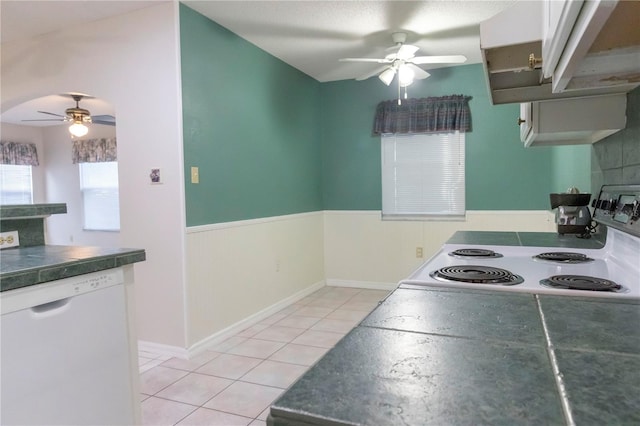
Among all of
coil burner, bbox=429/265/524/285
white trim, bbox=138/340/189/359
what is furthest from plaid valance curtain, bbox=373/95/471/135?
coil burner, bbox=429/265/524/285

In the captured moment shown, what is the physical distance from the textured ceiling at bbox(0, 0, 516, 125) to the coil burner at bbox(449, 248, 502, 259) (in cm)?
196

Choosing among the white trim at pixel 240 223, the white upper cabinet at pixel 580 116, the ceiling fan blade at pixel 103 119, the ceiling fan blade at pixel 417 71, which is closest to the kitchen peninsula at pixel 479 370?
the white upper cabinet at pixel 580 116

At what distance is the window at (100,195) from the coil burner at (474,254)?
6.17 m

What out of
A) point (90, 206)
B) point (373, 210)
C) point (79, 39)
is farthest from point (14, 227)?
point (90, 206)

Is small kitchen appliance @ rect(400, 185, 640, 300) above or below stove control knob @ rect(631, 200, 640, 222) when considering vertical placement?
below

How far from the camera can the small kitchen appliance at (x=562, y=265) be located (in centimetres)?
112

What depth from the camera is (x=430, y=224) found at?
461 centimetres

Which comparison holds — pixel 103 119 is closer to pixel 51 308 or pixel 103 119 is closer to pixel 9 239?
pixel 9 239

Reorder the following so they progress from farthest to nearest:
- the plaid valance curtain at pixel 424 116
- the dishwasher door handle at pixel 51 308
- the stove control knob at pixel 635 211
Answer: the plaid valance curtain at pixel 424 116 < the dishwasher door handle at pixel 51 308 < the stove control knob at pixel 635 211

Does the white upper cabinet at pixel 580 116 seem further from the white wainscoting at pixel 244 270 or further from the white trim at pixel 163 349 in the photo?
the white trim at pixel 163 349

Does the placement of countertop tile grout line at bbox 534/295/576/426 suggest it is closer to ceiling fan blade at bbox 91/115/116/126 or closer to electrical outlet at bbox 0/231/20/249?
electrical outlet at bbox 0/231/20/249

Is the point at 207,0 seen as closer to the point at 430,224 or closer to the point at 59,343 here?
the point at 59,343

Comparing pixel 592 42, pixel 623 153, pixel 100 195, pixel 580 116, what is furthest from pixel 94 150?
pixel 592 42

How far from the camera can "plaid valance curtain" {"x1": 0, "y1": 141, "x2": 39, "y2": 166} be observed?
662cm
